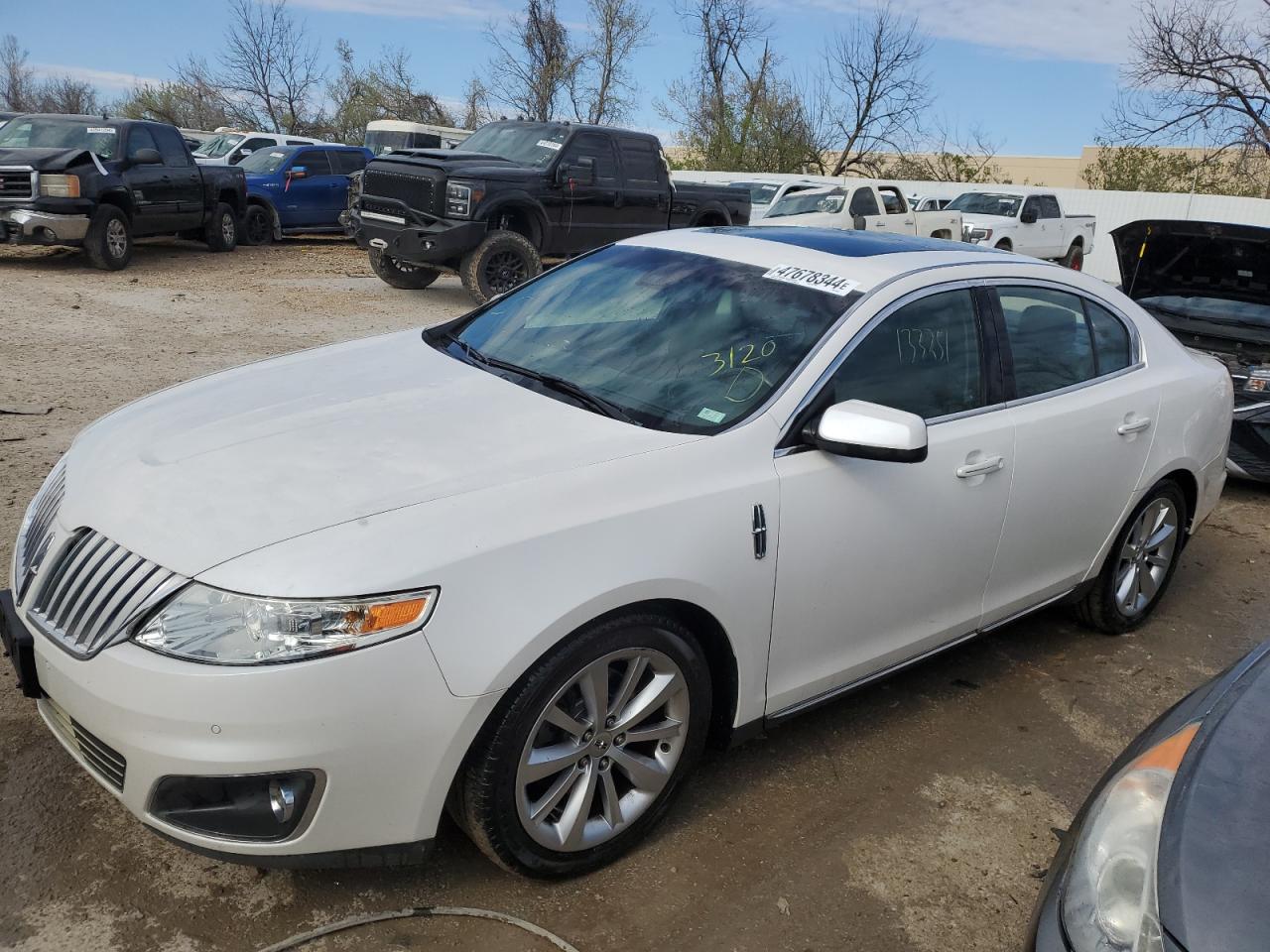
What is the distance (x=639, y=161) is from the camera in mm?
13391

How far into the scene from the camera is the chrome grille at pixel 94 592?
2.35m

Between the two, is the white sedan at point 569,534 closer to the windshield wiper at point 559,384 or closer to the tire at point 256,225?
the windshield wiper at point 559,384

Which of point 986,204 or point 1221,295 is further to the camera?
point 986,204

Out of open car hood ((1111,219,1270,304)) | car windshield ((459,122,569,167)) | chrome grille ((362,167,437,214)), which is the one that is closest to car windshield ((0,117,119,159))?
chrome grille ((362,167,437,214))

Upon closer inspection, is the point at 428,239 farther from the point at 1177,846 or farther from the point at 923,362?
the point at 1177,846

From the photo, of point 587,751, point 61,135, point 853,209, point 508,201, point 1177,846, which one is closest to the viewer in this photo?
point 1177,846

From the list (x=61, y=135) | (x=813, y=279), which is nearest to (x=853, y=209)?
(x=61, y=135)

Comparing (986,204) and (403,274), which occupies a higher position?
(986,204)

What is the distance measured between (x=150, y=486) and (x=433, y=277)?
447 inches

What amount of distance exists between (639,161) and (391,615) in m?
11.9

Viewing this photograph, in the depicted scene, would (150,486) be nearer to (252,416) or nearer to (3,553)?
(252,416)

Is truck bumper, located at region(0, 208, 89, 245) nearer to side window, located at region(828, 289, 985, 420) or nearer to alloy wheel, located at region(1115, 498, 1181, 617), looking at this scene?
side window, located at region(828, 289, 985, 420)

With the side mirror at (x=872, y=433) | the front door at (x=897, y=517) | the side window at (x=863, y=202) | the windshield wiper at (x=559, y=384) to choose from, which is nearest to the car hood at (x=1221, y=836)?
the side mirror at (x=872, y=433)

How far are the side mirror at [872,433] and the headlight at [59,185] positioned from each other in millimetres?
12439
